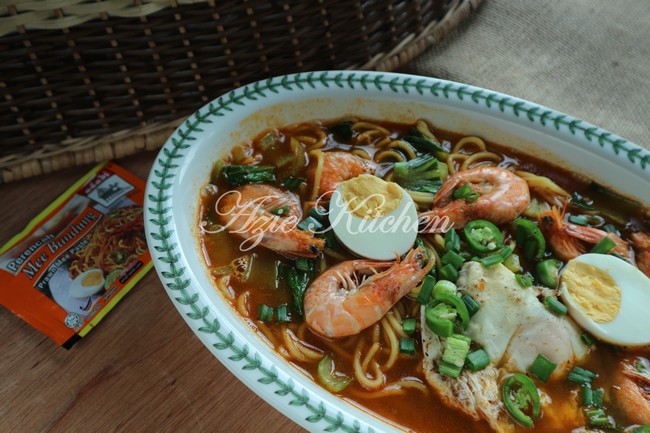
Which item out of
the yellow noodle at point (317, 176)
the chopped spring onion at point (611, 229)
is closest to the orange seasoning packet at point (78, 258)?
the yellow noodle at point (317, 176)

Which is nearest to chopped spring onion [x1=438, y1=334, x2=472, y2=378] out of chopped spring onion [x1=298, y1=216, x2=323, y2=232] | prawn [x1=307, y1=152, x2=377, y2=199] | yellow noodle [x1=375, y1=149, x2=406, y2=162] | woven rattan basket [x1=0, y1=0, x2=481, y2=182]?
chopped spring onion [x1=298, y1=216, x2=323, y2=232]

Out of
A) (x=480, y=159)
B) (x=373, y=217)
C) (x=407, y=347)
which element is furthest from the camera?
(x=480, y=159)

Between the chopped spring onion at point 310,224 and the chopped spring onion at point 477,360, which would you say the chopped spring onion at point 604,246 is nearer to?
the chopped spring onion at point 477,360

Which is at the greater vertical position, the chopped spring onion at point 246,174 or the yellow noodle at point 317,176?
the chopped spring onion at point 246,174

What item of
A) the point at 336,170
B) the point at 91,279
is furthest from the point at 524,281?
the point at 91,279

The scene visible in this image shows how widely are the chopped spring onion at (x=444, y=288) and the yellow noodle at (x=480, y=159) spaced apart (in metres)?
0.63

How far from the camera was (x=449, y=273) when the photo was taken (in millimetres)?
2275

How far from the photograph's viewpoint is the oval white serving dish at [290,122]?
1.86 m

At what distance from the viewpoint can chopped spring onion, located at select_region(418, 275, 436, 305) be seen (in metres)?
2.24

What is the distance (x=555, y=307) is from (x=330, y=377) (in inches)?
33.6

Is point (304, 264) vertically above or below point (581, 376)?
above

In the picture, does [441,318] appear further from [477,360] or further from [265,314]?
[265,314]

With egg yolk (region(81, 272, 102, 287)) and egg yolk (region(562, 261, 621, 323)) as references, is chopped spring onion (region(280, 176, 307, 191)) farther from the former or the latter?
egg yolk (region(562, 261, 621, 323))

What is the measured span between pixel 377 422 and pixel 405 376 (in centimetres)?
28
